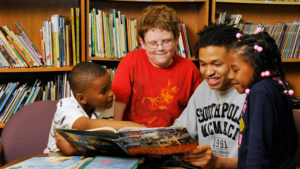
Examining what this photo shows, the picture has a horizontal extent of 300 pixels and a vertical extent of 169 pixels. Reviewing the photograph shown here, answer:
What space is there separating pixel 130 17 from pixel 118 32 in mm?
340

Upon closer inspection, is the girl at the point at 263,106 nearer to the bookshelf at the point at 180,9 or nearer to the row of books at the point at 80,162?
the row of books at the point at 80,162

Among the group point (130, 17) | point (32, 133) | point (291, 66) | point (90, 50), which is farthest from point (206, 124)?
point (291, 66)

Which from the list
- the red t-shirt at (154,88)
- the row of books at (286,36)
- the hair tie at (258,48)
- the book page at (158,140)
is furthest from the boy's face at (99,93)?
the row of books at (286,36)

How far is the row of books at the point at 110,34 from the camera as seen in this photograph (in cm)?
233

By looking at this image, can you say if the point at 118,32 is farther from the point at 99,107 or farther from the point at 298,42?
the point at 298,42

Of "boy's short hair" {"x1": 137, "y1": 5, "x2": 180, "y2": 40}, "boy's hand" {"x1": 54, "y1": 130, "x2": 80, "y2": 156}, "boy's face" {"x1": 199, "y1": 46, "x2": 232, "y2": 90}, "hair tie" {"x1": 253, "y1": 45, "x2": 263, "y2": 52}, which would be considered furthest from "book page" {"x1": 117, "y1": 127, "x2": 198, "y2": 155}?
"boy's short hair" {"x1": 137, "y1": 5, "x2": 180, "y2": 40}

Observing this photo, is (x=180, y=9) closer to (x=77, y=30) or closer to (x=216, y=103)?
(x=77, y=30)

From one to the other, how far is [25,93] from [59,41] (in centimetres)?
47

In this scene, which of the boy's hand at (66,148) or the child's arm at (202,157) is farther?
the boy's hand at (66,148)

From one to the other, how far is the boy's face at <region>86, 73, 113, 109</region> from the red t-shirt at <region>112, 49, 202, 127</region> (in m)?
0.27

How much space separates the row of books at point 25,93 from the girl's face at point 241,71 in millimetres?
1557

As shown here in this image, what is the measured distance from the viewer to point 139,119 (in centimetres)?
181

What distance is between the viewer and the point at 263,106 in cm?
95

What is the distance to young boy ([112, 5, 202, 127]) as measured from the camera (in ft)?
5.66
